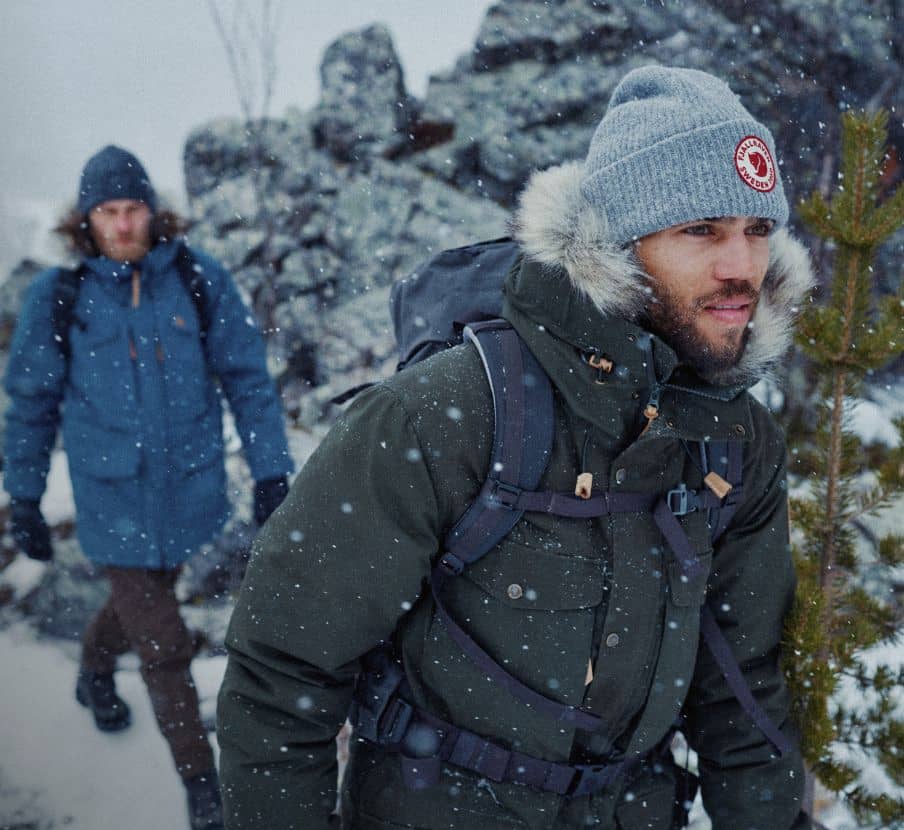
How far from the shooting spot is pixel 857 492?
8.05ft

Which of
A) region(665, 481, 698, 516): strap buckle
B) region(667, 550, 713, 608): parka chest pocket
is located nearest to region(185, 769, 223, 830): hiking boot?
region(667, 550, 713, 608): parka chest pocket

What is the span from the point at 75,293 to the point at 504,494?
2.82 meters

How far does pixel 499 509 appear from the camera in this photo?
4.97ft

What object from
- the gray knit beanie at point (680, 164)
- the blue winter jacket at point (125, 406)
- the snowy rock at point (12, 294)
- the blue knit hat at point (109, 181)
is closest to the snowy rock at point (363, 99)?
the snowy rock at point (12, 294)

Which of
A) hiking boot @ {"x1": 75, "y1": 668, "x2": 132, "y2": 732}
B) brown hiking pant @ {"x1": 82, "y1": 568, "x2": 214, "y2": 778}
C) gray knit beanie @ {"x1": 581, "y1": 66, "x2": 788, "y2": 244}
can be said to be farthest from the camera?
hiking boot @ {"x1": 75, "y1": 668, "x2": 132, "y2": 732}

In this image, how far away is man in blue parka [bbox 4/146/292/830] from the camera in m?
3.35

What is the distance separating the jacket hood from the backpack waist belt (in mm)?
1033

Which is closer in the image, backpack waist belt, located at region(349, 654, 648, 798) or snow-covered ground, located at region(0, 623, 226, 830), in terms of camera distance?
backpack waist belt, located at region(349, 654, 648, 798)

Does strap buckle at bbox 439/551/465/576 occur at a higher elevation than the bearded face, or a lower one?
lower

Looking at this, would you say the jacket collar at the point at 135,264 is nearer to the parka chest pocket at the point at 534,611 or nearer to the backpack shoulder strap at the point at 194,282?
the backpack shoulder strap at the point at 194,282

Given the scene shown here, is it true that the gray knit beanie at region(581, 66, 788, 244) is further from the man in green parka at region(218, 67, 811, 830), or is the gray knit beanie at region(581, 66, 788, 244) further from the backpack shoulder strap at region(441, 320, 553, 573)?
the backpack shoulder strap at region(441, 320, 553, 573)

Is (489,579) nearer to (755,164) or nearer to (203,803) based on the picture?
(755,164)

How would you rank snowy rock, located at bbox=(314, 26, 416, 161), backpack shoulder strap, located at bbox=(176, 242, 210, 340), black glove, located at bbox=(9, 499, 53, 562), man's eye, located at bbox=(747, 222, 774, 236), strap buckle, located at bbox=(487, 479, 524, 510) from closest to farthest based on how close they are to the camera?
1. strap buckle, located at bbox=(487, 479, 524, 510)
2. man's eye, located at bbox=(747, 222, 774, 236)
3. black glove, located at bbox=(9, 499, 53, 562)
4. backpack shoulder strap, located at bbox=(176, 242, 210, 340)
5. snowy rock, located at bbox=(314, 26, 416, 161)

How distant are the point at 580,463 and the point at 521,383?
23cm
